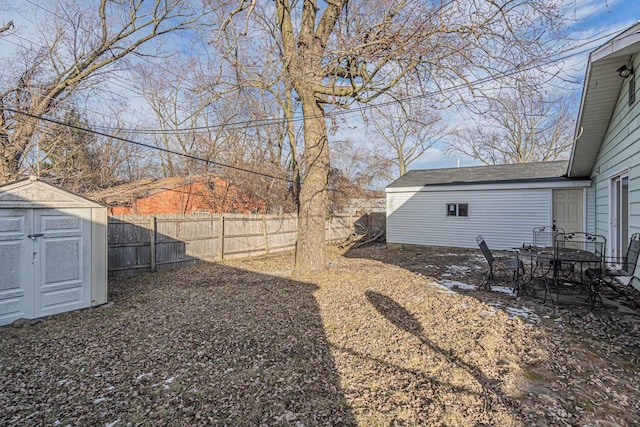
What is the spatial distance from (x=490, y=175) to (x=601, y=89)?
22.0ft

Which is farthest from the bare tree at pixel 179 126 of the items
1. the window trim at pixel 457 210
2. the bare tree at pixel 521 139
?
the bare tree at pixel 521 139

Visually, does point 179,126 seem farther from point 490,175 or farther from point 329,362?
point 329,362

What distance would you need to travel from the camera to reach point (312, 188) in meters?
7.12

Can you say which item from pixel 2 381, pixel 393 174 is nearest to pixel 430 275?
pixel 2 381

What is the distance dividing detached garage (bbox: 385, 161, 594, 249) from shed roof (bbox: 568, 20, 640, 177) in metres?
2.36

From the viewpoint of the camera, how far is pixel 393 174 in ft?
85.1

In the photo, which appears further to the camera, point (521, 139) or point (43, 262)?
point (521, 139)

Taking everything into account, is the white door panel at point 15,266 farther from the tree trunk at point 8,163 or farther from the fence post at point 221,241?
the tree trunk at point 8,163

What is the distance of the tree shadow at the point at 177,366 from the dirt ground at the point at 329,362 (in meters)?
0.02

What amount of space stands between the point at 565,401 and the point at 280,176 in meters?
13.8

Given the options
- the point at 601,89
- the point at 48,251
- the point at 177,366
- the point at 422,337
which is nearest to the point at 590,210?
the point at 601,89

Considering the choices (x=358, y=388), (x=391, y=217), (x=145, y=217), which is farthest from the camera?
(x=391, y=217)

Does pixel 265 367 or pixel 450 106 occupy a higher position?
pixel 450 106

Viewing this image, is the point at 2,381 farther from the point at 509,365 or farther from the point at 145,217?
the point at 145,217
